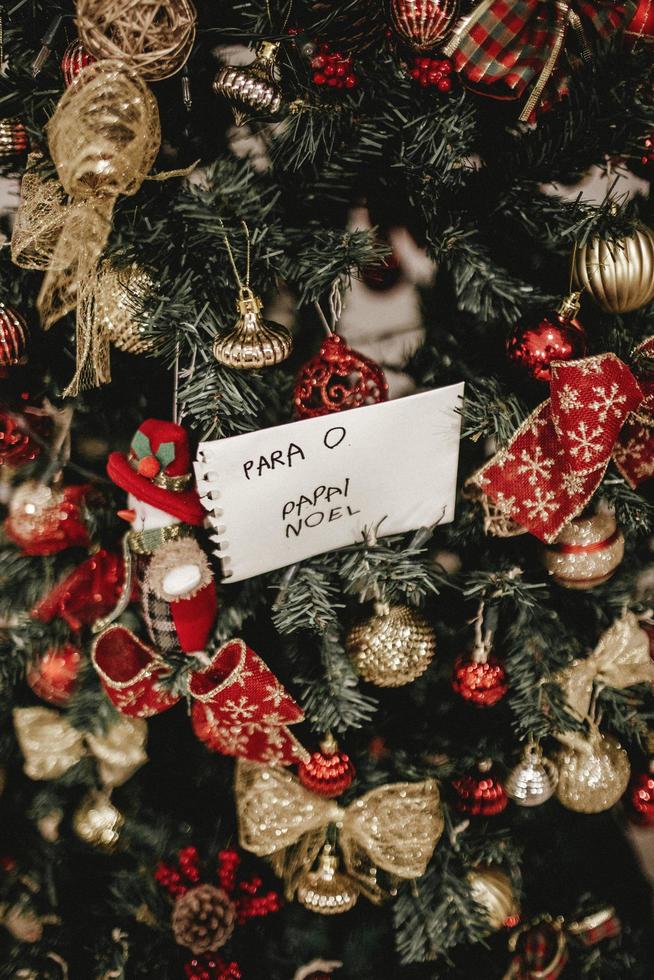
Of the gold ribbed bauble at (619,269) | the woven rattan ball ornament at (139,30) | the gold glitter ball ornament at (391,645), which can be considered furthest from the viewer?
the gold glitter ball ornament at (391,645)

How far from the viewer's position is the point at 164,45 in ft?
1.78

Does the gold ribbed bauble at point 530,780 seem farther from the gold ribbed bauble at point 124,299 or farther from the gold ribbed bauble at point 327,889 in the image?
the gold ribbed bauble at point 124,299

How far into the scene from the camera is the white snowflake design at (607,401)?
0.63 m

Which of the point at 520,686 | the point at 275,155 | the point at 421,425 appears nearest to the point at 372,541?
the point at 421,425

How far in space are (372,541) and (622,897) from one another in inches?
35.2

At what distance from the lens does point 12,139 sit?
64 centimetres

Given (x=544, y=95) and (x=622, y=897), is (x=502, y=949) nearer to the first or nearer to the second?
(x=622, y=897)

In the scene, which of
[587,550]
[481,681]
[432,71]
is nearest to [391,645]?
[481,681]

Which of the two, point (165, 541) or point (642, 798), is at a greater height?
point (165, 541)

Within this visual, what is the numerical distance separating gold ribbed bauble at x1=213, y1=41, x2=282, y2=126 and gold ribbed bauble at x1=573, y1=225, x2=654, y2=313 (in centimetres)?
32

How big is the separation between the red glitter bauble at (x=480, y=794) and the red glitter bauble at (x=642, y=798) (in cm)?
23

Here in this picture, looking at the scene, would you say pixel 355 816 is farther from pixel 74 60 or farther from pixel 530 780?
pixel 74 60

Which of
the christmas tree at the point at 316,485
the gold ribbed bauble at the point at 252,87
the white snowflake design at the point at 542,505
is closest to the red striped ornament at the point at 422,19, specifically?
the christmas tree at the point at 316,485

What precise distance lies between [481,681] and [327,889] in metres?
0.39
